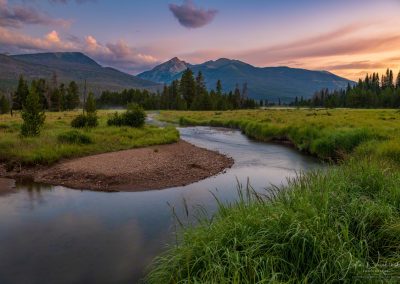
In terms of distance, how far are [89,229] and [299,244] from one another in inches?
334

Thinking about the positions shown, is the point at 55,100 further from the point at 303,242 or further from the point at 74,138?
the point at 303,242

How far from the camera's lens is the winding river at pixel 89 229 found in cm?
911

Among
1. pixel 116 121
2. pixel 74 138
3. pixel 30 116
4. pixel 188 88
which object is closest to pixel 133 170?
pixel 74 138

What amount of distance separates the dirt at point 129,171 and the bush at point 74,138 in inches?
142

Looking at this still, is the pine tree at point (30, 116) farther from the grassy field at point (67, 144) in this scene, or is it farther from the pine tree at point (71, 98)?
the pine tree at point (71, 98)

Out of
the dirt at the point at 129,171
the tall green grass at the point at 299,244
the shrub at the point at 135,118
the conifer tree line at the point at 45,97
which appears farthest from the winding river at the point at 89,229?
the conifer tree line at the point at 45,97

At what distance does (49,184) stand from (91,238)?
30.0 feet

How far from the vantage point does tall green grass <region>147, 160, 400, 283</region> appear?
5582mm

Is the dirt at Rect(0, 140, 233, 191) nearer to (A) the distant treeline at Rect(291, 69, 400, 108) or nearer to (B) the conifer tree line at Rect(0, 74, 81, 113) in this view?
(B) the conifer tree line at Rect(0, 74, 81, 113)

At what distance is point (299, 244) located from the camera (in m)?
6.21

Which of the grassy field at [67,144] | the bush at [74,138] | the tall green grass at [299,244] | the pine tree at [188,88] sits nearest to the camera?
the tall green grass at [299,244]

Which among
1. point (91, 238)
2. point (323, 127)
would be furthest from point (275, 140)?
point (91, 238)

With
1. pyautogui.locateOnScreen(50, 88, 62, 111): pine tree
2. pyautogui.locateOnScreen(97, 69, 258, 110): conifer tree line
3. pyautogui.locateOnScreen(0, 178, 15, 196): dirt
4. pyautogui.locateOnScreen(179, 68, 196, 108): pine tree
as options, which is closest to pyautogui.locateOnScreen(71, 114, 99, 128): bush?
pyautogui.locateOnScreen(0, 178, 15, 196): dirt

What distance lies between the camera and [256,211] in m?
7.62
